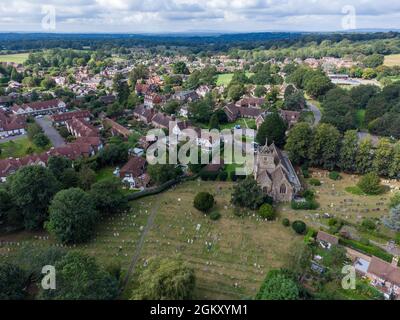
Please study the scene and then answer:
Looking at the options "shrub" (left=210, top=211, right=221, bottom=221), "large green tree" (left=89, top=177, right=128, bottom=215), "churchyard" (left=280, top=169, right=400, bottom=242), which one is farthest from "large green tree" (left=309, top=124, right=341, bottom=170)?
"large green tree" (left=89, top=177, right=128, bottom=215)

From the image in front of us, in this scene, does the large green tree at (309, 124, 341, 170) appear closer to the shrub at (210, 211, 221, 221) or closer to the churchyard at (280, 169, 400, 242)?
the churchyard at (280, 169, 400, 242)

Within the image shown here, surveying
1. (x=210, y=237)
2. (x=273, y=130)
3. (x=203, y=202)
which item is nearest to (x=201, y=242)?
(x=210, y=237)

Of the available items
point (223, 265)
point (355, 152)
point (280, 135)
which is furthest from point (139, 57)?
point (223, 265)

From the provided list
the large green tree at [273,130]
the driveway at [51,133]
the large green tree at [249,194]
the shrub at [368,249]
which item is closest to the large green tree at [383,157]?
the large green tree at [273,130]

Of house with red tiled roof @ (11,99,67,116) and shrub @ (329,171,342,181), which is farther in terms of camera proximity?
house with red tiled roof @ (11,99,67,116)

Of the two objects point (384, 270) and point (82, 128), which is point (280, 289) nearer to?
point (384, 270)

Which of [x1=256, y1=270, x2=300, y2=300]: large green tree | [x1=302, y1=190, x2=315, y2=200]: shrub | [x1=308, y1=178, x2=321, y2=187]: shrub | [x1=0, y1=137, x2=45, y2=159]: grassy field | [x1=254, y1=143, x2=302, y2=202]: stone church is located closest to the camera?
[x1=256, y1=270, x2=300, y2=300]: large green tree
